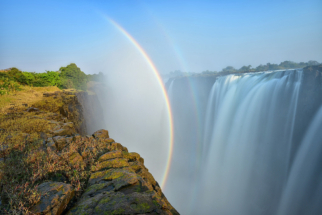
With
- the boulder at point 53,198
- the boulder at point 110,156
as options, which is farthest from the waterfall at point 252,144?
the boulder at point 53,198

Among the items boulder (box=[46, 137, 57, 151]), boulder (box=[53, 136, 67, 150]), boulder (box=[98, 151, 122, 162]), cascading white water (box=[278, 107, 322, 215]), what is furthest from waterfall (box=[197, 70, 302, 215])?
boulder (box=[46, 137, 57, 151])

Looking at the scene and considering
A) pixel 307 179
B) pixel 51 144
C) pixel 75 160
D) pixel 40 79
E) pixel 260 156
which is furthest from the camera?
pixel 260 156

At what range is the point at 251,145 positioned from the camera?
65.7 feet

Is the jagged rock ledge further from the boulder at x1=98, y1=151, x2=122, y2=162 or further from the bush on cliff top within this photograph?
the bush on cliff top

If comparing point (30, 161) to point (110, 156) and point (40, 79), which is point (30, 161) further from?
point (40, 79)

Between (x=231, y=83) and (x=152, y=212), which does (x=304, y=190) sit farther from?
(x=152, y=212)

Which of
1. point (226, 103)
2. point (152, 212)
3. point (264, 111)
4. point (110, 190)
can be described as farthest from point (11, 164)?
point (226, 103)

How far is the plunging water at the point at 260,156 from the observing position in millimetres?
13867

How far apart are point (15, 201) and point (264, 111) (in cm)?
2361

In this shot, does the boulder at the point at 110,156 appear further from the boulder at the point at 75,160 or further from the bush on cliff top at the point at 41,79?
the bush on cliff top at the point at 41,79

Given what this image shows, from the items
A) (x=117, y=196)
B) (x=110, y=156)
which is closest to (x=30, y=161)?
(x=110, y=156)

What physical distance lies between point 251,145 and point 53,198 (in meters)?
23.7

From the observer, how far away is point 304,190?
13.4 m

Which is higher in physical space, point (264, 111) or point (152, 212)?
point (264, 111)
